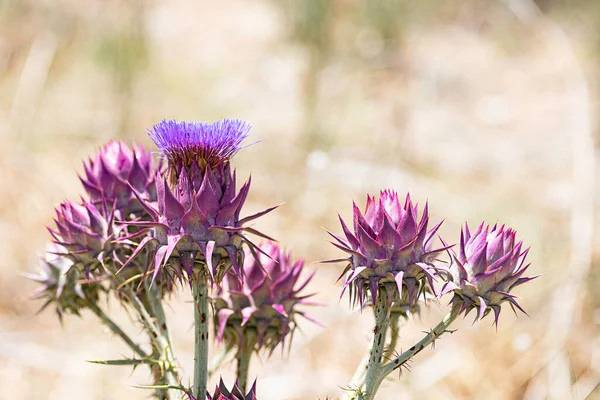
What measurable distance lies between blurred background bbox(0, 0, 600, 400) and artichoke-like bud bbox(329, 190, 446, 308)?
1655mm

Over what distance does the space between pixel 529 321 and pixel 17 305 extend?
141 inches

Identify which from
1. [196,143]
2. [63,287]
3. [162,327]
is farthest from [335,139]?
[196,143]

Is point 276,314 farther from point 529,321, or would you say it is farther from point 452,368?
point 529,321

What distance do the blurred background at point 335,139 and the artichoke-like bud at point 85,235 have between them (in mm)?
1649

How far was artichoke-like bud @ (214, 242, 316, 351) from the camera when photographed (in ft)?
6.58

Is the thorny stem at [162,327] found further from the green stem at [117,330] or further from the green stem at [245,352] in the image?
the green stem at [245,352]

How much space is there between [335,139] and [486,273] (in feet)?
17.6

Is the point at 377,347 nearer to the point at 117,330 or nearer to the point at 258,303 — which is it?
the point at 258,303

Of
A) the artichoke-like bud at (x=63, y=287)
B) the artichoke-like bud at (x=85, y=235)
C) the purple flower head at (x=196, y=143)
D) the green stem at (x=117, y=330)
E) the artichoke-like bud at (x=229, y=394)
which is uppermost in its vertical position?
the purple flower head at (x=196, y=143)

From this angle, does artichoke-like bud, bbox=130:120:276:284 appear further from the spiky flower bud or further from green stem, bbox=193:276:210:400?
the spiky flower bud

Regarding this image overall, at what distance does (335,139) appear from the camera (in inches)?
274

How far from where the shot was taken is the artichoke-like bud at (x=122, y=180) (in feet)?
6.62

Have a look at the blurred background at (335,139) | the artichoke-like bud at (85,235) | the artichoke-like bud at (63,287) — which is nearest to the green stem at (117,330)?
the artichoke-like bud at (63,287)

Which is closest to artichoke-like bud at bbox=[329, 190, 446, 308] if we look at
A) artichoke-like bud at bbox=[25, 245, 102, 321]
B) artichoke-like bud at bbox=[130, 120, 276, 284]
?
artichoke-like bud at bbox=[130, 120, 276, 284]
